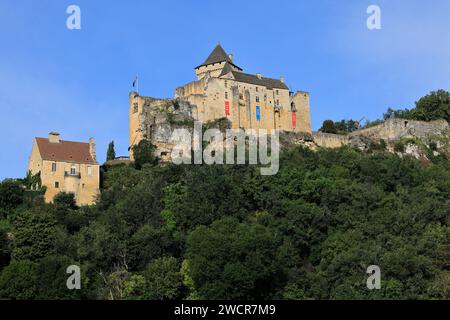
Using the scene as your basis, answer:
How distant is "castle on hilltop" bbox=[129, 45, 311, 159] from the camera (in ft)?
243

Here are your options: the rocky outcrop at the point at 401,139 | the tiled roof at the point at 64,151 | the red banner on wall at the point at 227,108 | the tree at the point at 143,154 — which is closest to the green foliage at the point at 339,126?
the rocky outcrop at the point at 401,139

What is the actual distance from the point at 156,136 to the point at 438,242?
94.8 ft

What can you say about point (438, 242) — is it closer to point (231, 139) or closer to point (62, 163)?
point (231, 139)

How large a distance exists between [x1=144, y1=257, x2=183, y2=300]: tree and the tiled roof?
56.3 ft

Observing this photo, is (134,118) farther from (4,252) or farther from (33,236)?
(4,252)

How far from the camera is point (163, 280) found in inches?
1929

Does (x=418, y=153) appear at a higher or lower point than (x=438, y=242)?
higher

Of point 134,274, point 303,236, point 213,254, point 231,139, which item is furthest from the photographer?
point 231,139

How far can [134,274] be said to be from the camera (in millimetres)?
51062

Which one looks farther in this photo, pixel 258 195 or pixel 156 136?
pixel 156 136

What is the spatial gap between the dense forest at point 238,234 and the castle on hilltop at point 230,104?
26.9 feet

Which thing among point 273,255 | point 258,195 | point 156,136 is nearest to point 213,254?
point 273,255
